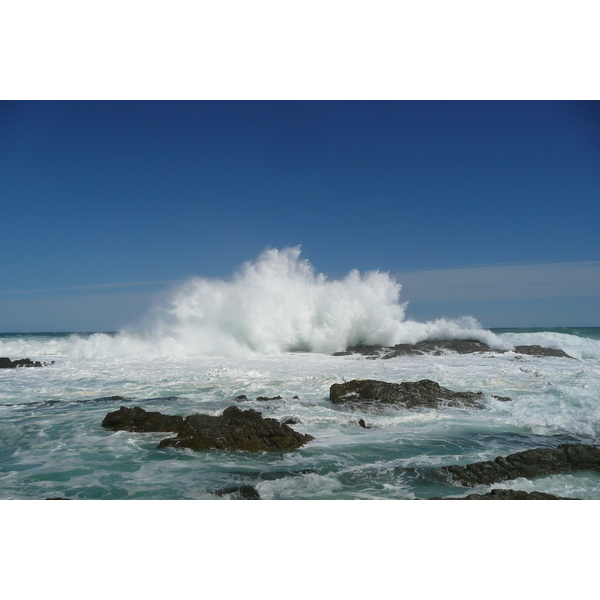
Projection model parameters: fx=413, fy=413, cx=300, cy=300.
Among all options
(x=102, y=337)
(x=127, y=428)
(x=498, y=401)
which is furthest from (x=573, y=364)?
(x=102, y=337)

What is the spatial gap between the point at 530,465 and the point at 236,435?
3.24 metres

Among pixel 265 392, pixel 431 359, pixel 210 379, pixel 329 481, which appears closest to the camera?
pixel 329 481

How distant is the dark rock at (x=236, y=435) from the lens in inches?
197

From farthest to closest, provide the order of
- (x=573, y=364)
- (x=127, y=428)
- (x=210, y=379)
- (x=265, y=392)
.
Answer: (x=573, y=364), (x=210, y=379), (x=265, y=392), (x=127, y=428)

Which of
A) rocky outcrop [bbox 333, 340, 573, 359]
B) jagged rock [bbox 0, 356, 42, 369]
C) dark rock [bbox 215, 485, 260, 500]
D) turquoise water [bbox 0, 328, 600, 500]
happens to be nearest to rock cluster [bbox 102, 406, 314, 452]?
turquoise water [bbox 0, 328, 600, 500]

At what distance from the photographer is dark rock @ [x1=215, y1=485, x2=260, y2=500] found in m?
3.56

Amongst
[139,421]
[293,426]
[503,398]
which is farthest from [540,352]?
[139,421]

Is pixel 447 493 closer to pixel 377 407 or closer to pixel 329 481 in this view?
pixel 329 481

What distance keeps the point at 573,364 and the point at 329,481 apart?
11.9 meters

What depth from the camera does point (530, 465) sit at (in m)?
4.05

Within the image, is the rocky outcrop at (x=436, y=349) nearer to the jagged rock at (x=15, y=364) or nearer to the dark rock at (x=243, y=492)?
the jagged rock at (x=15, y=364)

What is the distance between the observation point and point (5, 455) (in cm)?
482

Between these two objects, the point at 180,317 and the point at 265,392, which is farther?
the point at 180,317

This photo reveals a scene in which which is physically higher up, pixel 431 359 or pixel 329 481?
pixel 329 481
